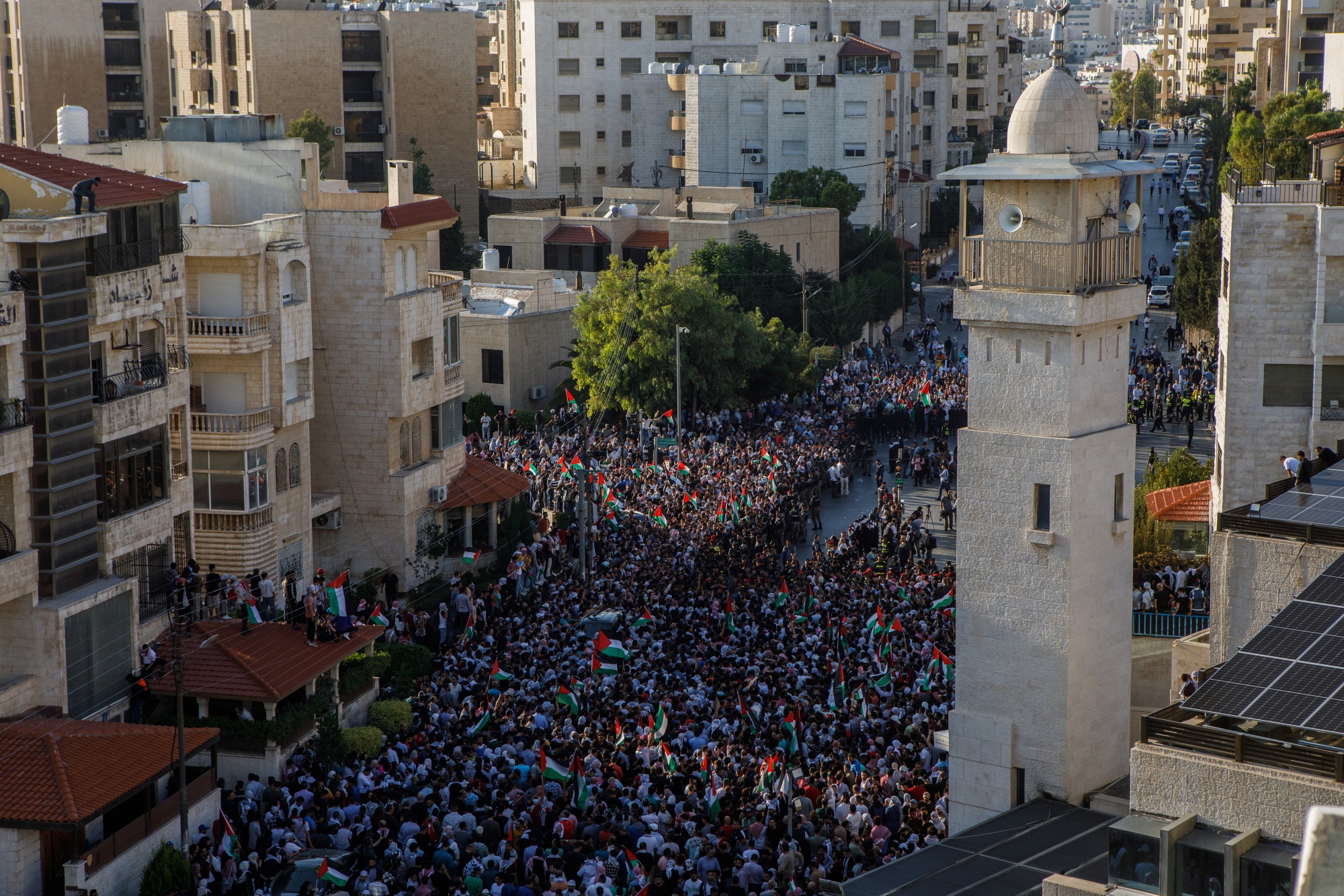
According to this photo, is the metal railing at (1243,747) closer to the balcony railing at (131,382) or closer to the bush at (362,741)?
the bush at (362,741)

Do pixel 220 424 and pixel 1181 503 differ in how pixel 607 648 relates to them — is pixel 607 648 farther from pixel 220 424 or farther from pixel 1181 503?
pixel 1181 503

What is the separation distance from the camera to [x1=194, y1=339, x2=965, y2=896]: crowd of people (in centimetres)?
2359

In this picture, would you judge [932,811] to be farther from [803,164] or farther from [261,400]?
[803,164]

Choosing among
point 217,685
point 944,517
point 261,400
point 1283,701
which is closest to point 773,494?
point 944,517

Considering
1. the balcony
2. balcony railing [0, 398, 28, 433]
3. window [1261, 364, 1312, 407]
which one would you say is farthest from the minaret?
the balcony

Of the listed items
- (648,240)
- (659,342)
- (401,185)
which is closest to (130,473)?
(401,185)

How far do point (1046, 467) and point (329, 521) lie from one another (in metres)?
21.7

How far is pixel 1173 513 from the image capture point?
3938 centimetres

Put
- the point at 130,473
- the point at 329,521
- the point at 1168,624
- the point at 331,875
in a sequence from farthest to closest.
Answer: the point at 329,521, the point at 1168,624, the point at 130,473, the point at 331,875

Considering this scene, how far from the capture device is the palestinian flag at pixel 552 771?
25922 millimetres

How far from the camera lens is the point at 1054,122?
24.2 meters

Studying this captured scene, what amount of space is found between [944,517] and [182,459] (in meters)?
21.1

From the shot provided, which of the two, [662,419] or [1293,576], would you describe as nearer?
[1293,576]

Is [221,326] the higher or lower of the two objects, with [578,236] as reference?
lower
